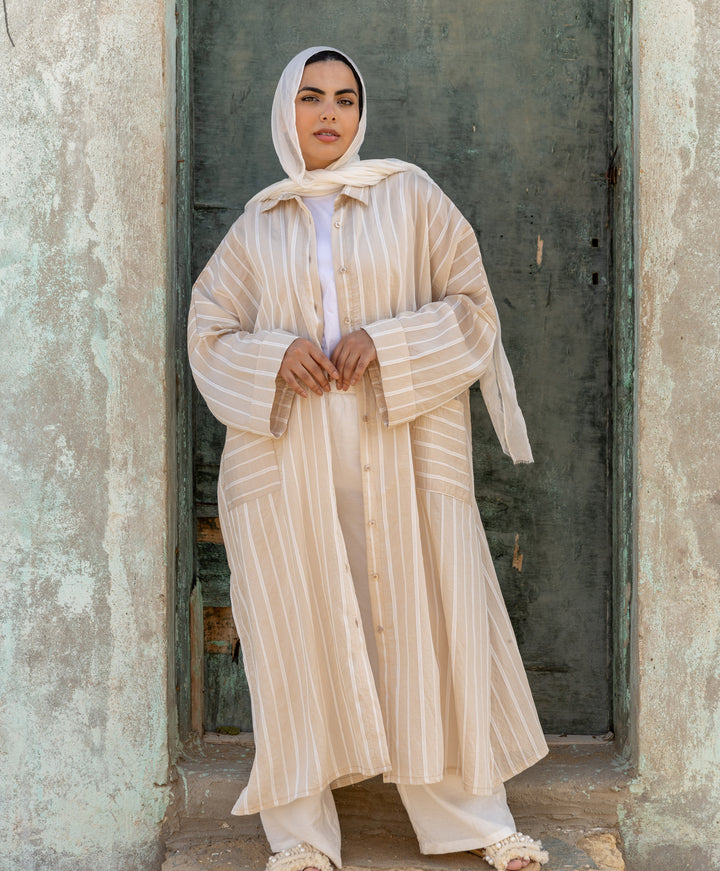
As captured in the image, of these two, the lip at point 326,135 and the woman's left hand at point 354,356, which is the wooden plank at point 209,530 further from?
the lip at point 326,135

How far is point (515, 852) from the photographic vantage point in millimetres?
2832

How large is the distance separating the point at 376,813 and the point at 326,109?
2.07 metres

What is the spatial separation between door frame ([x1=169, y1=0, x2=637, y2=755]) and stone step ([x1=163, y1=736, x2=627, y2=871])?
156 millimetres

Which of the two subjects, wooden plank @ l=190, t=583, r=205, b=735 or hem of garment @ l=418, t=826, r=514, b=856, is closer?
hem of garment @ l=418, t=826, r=514, b=856

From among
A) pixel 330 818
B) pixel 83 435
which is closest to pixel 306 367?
pixel 83 435

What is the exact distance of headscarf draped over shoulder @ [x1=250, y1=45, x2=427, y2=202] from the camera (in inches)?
115

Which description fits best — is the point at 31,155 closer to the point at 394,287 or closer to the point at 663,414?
the point at 394,287

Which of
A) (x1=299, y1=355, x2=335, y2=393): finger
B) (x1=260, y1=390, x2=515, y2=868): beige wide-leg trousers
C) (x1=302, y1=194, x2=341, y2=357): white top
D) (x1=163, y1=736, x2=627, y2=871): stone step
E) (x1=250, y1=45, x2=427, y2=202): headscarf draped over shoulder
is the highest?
(x1=250, y1=45, x2=427, y2=202): headscarf draped over shoulder

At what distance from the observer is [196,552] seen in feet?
11.9

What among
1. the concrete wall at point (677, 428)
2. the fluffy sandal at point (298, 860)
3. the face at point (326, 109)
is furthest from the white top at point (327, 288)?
the fluffy sandal at point (298, 860)

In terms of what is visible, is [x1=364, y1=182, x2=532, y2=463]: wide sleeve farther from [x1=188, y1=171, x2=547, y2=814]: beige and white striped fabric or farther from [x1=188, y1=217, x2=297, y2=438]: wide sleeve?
[x1=188, y1=217, x2=297, y2=438]: wide sleeve

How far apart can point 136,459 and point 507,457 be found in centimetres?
128

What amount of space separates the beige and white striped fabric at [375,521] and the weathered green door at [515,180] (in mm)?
720

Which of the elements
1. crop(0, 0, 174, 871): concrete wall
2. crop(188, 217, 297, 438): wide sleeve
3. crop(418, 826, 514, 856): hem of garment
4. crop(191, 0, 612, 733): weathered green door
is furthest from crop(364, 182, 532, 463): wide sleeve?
crop(418, 826, 514, 856): hem of garment
